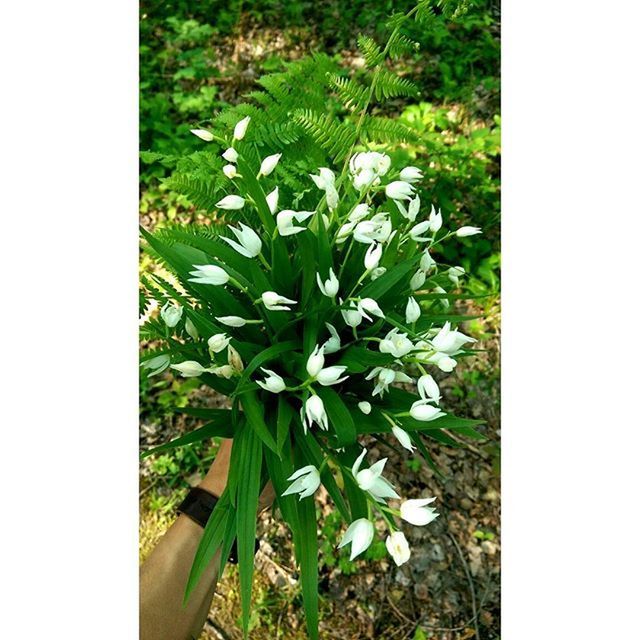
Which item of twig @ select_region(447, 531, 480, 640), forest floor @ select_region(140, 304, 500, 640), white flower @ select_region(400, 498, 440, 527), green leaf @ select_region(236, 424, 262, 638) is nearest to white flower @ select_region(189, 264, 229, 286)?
green leaf @ select_region(236, 424, 262, 638)

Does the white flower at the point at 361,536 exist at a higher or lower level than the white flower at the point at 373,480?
lower

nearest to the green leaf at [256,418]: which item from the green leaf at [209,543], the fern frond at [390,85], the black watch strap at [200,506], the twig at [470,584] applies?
the green leaf at [209,543]

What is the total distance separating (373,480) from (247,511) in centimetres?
19

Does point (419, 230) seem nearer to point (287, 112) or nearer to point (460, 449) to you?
point (287, 112)

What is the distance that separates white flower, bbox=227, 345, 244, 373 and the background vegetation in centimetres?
38

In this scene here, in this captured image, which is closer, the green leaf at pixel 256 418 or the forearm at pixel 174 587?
the green leaf at pixel 256 418

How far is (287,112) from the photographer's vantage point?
3.13ft

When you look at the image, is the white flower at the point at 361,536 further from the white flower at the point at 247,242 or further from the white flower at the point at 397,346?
the white flower at the point at 247,242

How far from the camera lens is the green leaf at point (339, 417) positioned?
0.70m

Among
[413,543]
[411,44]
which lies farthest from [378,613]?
[411,44]

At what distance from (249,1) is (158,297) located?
117 cm

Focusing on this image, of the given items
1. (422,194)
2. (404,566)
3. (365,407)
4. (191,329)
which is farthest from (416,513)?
(422,194)

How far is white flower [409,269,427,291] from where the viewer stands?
0.81m
